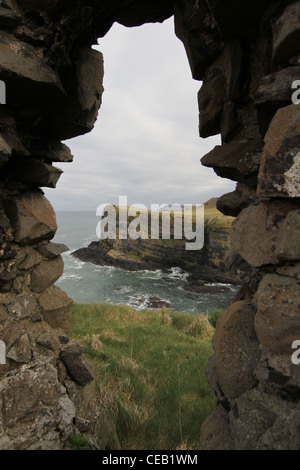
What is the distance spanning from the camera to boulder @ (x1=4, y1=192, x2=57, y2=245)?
3691 millimetres

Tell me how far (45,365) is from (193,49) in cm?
469

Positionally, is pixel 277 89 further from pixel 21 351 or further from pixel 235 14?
pixel 21 351

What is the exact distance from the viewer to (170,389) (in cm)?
480

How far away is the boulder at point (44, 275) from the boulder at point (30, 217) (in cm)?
41

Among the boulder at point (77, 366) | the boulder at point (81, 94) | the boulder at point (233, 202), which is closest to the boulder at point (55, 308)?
the boulder at point (77, 366)

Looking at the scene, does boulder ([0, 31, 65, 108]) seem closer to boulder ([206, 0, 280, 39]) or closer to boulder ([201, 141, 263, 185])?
boulder ([206, 0, 280, 39])

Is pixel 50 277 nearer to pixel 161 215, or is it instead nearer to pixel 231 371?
pixel 231 371

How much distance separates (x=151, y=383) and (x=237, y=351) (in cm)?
315

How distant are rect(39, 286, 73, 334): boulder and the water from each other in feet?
77.8

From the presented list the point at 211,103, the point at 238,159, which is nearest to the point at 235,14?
the point at 211,103

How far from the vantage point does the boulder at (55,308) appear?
397 centimetres

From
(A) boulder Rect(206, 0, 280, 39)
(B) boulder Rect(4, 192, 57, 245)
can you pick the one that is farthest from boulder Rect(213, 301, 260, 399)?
(A) boulder Rect(206, 0, 280, 39)
